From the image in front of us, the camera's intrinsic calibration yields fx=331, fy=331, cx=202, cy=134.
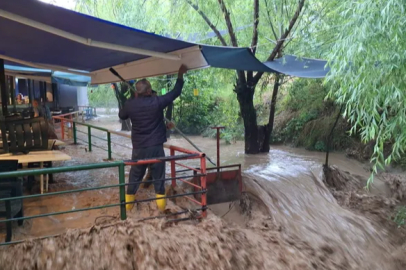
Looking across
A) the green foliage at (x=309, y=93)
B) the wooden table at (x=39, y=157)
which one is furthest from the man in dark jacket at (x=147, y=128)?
the green foliage at (x=309, y=93)

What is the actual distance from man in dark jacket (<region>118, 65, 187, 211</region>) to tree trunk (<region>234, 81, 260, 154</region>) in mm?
4743

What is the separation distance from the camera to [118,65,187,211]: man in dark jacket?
3.79 metres

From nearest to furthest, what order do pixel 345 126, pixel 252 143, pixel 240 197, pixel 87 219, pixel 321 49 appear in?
pixel 87 219
pixel 240 197
pixel 321 49
pixel 252 143
pixel 345 126

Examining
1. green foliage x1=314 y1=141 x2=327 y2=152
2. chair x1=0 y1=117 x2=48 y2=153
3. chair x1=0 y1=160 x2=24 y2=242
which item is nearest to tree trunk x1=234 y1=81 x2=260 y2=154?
green foliage x1=314 y1=141 x2=327 y2=152

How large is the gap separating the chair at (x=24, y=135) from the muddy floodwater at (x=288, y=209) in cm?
67

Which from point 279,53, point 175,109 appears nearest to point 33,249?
point 279,53

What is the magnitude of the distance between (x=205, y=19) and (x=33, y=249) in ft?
20.6

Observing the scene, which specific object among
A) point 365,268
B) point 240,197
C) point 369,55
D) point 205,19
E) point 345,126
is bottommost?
point 365,268

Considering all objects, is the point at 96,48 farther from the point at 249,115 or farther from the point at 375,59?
the point at 249,115

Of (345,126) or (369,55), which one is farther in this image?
(345,126)

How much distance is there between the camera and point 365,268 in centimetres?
460

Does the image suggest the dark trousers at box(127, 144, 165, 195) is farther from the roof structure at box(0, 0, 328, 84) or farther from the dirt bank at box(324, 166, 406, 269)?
the dirt bank at box(324, 166, 406, 269)

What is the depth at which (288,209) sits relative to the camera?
562 centimetres

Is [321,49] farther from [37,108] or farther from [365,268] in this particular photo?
[37,108]
